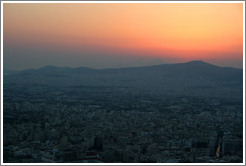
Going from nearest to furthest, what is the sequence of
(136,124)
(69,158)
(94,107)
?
(69,158)
(136,124)
(94,107)

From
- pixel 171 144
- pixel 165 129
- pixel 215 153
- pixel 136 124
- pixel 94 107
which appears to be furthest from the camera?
pixel 94 107

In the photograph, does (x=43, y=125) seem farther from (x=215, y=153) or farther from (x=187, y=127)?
(x=215, y=153)

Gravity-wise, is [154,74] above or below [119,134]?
above

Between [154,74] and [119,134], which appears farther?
[154,74]

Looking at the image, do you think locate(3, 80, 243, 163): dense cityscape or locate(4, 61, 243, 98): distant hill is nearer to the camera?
locate(3, 80, 243, 163): dense cityscape

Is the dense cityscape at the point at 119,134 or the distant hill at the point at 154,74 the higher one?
the distant hill at the point at 154,74

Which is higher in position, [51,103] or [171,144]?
[51,103]

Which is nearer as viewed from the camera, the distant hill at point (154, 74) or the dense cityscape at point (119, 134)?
the dense cityscape at point (119, 134)

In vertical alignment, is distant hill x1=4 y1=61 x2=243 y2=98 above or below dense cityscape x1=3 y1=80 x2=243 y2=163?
above

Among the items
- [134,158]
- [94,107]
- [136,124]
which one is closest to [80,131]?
[136,124]

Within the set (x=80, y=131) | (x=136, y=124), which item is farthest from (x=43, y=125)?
(x=136, y=124)

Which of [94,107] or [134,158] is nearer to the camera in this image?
[134,158]
